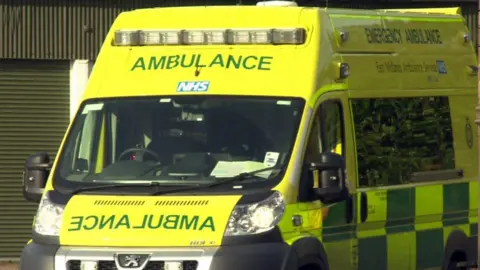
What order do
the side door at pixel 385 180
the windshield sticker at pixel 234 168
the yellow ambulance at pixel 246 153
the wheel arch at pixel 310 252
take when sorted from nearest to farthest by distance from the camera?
the yellow ambulance at pixel 246 153
the wheel arch at pixel 310 252
the windshield sticker at pixel 234 168
the side door at pixel 385 180

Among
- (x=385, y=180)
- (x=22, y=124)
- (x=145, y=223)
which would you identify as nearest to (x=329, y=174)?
(x=145, y=223)

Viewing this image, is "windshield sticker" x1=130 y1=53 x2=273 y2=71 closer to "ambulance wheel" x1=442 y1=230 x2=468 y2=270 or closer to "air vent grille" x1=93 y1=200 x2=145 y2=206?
"air vent grille" x1=93 y1=200 x2=145 y2=206

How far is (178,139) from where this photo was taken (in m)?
11.0

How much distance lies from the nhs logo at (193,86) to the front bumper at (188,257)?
1.46 meters

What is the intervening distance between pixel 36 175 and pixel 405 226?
3.11m

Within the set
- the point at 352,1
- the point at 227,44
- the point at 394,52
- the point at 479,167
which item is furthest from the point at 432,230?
the point at 352,1

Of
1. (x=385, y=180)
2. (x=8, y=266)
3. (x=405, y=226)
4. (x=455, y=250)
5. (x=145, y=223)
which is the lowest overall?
(x=8, y=266)

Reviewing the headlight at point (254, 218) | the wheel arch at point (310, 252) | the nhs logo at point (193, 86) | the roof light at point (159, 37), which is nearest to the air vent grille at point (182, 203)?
the headlight at point (254, 218)

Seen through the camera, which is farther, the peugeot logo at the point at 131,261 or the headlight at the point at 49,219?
the headlight at the point at 49,219

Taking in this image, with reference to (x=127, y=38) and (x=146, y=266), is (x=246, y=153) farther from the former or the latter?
(x=127, y=38)

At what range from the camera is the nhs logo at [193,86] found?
439 inches

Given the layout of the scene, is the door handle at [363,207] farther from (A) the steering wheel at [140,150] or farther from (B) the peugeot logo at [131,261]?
(B) the peugeot logo at [131,261]

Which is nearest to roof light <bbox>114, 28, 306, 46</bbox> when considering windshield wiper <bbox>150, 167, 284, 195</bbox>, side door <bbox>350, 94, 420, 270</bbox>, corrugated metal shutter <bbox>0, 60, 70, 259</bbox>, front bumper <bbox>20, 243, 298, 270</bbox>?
side door <bbox>350, 94, 420, 270</bbox>

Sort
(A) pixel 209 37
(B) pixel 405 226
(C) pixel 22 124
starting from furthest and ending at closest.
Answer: (C) pixel 22 124 → (B) pixel 405 226 → (A) pixel 209 37
